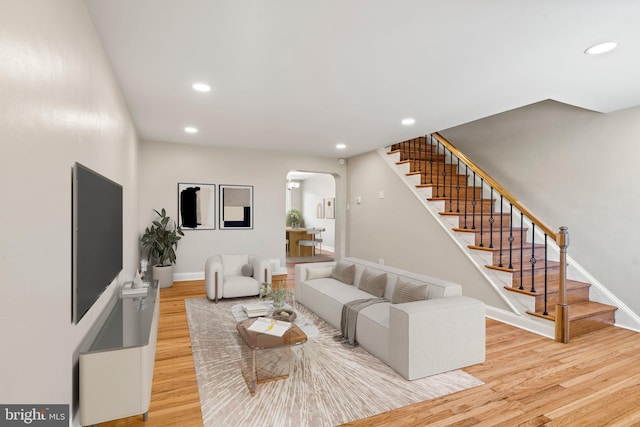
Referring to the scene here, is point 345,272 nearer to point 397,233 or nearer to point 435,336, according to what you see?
point 435,336

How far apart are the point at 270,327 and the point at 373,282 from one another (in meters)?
1.45

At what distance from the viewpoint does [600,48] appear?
8.17 ft

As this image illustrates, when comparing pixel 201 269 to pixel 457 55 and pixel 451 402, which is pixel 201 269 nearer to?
pixel 451 402

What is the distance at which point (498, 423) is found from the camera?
2084 millimetres

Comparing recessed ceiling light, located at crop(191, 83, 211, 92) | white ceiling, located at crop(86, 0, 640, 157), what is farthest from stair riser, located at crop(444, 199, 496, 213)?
recessed ceiling light, located at crop(191, 83, 211, 92)

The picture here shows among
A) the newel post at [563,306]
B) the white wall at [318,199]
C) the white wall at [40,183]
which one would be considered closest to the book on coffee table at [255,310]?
the white wall at [40,183]

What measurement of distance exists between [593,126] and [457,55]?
278cm

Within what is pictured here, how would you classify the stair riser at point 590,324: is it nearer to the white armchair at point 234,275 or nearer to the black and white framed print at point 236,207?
the white armchair at point 234,275

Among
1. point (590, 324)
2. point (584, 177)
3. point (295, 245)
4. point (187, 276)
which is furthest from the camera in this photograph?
point (295, 245)

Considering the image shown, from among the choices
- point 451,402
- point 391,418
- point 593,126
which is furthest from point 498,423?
point 593,126

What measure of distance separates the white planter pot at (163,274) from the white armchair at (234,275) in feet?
3.59

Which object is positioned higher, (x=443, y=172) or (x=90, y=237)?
(x=443, y=172)

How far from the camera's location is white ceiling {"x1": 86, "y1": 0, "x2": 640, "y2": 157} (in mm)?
2084

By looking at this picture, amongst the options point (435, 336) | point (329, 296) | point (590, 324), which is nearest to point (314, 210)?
point (329, 296)
